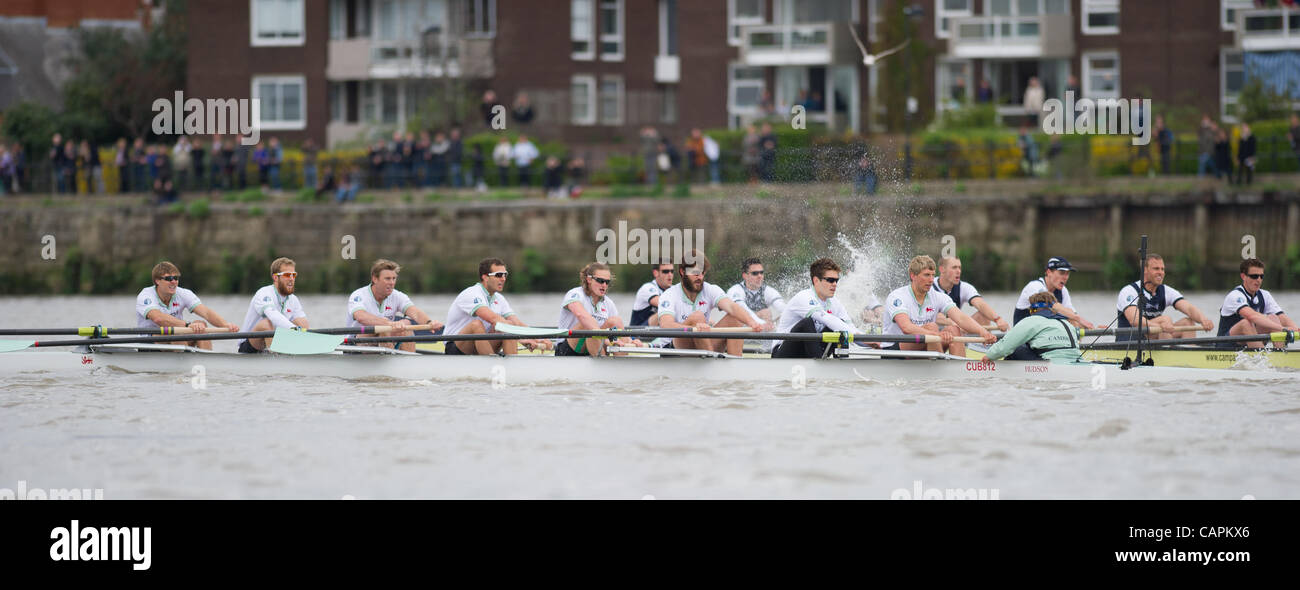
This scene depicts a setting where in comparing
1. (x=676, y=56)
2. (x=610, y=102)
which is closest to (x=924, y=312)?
(x=610, y=102)

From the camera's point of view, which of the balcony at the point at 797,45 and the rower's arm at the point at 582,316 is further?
the balcony at the point at 797,45

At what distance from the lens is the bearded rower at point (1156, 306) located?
15246 mm

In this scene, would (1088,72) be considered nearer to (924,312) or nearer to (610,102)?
(610,102)

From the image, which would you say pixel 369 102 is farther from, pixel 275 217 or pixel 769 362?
pixel 769 362

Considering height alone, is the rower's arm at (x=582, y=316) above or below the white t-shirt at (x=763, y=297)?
below

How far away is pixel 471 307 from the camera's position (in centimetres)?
1509

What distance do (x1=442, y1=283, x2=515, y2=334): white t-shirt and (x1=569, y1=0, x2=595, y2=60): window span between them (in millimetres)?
26951

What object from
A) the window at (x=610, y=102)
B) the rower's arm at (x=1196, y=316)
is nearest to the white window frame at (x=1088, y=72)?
the window at (x=610, y=102)

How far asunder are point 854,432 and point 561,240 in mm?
18623

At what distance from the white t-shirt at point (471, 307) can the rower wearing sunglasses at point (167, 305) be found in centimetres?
240

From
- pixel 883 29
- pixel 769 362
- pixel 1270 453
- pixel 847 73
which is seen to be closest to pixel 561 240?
pixel 883 29

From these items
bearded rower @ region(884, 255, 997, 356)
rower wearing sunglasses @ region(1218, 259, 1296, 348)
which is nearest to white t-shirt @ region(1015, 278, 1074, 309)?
bearded rower @ region(884, 255, 997, 356)

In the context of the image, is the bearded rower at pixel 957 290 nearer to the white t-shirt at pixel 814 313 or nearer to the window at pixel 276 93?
the white t-shirt at pixel 814 313

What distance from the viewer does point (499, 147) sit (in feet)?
104
